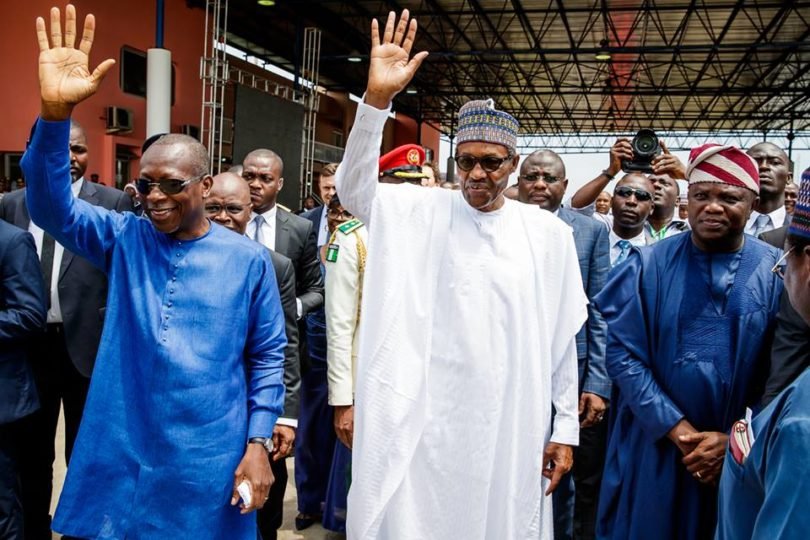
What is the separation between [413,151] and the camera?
4.67m

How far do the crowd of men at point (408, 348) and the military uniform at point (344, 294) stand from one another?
12.1 inches

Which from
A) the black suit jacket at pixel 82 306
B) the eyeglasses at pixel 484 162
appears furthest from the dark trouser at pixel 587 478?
the black suit jacket at pixel 82 306

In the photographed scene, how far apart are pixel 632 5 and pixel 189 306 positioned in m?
16.7

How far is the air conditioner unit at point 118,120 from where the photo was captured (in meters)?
12.4

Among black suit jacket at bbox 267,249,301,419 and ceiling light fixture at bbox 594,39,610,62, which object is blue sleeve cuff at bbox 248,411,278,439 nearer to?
black suit jacket at bbox 267,249,301,419

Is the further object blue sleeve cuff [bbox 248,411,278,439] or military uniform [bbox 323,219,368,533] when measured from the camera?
military uniform [bbox 323,219,368,533]

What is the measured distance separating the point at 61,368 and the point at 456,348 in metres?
2.15

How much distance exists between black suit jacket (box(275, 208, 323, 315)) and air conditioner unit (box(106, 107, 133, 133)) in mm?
9386

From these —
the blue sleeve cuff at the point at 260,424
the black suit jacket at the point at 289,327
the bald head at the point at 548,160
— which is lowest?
the blue sleeve cuff at the point at 260,424

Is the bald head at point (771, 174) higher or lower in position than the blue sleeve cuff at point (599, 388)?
higher

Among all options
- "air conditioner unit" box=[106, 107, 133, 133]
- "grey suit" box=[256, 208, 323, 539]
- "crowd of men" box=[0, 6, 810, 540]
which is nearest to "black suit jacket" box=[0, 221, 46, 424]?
"crowd of men" box=[0, 6, 810, 540]

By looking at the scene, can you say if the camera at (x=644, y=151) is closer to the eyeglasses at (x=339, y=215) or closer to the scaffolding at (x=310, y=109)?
the eyeglasses at (x=339, y=215)

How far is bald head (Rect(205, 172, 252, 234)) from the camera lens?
332 centimetres

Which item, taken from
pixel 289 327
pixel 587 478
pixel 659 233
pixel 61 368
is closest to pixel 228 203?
pixel 289 327
